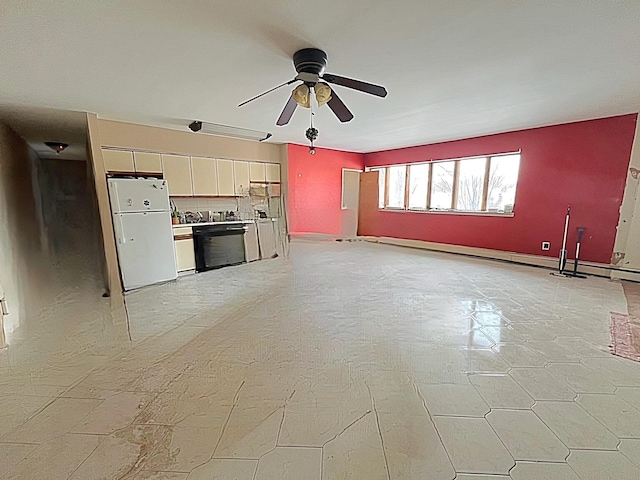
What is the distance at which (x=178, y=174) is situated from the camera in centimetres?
512

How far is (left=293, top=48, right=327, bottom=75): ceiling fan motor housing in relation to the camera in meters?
2.27

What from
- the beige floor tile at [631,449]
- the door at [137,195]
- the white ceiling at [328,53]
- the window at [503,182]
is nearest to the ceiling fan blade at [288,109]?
the white ceiling at [328,53]

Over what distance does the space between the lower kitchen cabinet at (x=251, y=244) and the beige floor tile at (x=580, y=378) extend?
15.7 ft

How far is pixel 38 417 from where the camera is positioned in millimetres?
1790

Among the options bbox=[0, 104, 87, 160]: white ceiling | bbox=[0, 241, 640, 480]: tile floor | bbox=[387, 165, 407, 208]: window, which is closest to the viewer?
bbox=[0, 241, 640, 480]: tile floor

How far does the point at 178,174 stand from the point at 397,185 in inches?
203

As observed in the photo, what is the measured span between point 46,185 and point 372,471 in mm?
9668

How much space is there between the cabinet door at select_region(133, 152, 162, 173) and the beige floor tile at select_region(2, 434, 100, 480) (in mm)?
4093

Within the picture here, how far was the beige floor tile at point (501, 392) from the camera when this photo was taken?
1864 mm

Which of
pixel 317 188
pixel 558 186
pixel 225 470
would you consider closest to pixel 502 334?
pixel 225 470

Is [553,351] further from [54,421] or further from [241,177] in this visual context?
[241,177]

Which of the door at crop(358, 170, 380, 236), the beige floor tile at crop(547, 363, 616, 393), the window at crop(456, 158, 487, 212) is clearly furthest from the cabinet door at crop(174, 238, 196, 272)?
the window at crop(456, 158, 487, 212)

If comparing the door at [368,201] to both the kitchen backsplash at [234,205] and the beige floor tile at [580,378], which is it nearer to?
the kitchen backsplash at [234,205]

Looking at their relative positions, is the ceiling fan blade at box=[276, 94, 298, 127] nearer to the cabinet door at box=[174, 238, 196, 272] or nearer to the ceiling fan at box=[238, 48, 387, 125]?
the ceiling fan at box=[238, 48, 387, 125]
